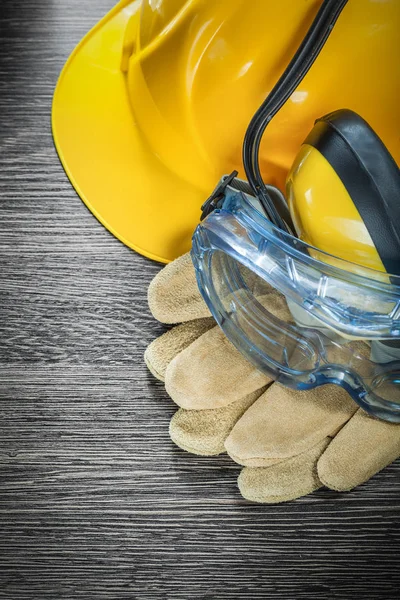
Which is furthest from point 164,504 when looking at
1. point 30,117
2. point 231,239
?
point 30,117

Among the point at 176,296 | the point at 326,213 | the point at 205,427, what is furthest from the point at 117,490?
the point at 326,213

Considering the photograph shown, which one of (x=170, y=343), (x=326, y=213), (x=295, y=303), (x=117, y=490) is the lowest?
(x=117, y=490)

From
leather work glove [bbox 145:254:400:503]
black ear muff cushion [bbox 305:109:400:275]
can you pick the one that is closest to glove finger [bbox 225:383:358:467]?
leather work glove [bbox 145:254:400:503]

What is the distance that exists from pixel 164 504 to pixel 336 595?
0.68 ft

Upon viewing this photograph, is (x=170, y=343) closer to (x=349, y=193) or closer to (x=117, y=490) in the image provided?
(x=117, y=490)

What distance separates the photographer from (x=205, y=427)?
76 centimetres

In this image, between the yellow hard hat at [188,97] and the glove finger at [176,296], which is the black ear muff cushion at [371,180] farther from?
the glove finger at [176,296]

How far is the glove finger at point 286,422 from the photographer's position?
735mm

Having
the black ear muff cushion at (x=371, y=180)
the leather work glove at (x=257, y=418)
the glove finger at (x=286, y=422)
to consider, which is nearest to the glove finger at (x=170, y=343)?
the leather work glove at (x=257, y=418)

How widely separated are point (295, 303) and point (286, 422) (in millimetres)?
143

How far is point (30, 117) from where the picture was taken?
36.5 inches

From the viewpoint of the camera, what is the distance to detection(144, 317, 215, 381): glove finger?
781mm

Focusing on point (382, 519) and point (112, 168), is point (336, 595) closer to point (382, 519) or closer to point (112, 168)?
point (382, 519)

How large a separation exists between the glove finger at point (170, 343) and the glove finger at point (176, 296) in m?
0.01
